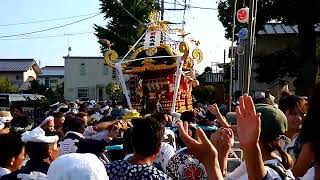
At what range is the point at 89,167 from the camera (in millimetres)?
3326

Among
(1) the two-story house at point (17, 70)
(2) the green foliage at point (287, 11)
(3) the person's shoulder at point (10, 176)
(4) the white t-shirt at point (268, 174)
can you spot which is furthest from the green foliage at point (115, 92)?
(4) the white t-shirt at point (268, 174)

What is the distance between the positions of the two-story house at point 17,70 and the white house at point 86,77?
12.4m

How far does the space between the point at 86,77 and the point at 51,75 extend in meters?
25.0

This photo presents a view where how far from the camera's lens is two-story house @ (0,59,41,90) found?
71.2 metres

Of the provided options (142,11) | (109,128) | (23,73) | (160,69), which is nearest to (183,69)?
(160,69)

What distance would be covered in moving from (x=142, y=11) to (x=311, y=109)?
43.7 meters

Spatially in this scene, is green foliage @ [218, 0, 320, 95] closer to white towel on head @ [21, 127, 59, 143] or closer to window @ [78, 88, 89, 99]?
white towel on head @ [21, 127, 59, 143]

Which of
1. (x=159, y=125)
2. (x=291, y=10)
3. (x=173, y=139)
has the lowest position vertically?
(x=173, y=139)

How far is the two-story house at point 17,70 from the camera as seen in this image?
7125cm

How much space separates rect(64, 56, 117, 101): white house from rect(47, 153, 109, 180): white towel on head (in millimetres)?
54944

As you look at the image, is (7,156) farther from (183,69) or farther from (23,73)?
(23,73)

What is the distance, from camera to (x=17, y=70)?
237ft

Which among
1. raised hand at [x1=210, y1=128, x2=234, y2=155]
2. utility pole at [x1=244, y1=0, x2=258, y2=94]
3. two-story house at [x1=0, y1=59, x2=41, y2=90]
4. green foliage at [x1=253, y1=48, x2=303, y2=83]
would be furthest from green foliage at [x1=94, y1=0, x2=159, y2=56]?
raised hand at [x1=210, y1=128, x2=234, y2=155]

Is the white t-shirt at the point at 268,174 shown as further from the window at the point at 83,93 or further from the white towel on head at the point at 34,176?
the window at the point at 83,93
